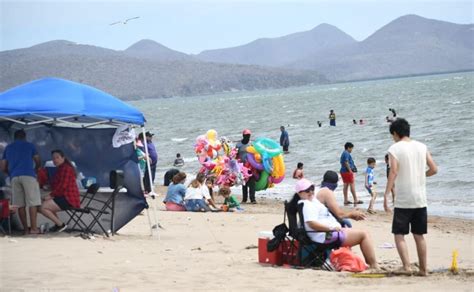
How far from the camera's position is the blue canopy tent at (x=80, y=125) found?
37.4 ft

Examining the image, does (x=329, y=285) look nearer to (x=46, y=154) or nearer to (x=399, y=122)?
(x=399, y=122)

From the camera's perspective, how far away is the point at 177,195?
15.8 m

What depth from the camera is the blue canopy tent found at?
11.4 meters

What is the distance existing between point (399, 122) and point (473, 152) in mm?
20517

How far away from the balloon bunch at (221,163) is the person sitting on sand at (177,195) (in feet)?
5.46

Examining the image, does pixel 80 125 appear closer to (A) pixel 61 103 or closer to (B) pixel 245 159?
(A) pixel 61 103

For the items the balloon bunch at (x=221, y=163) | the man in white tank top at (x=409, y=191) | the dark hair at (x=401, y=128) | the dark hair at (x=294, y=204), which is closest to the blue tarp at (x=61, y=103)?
the dark hair at (x=294, y=204)

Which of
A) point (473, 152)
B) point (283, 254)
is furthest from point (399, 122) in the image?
point (473, 152)

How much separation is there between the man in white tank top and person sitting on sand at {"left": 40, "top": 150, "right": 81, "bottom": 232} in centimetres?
473

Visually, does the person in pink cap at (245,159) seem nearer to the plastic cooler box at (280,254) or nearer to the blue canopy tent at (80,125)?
the blue canopy tent at (80,125)

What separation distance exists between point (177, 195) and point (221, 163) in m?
1.95

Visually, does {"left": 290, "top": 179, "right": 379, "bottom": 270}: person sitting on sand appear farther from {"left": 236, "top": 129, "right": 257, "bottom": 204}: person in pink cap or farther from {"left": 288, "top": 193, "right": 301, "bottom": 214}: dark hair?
{"left": 236, "top": 129, "right": 257, "bottom": 204}: person in pink cap

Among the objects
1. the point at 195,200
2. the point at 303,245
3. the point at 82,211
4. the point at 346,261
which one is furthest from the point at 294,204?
the point at 195,200

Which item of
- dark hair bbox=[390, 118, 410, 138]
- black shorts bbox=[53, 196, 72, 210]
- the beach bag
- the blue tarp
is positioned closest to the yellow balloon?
the blue tarp
